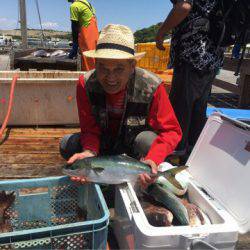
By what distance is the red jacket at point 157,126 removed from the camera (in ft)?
8.59

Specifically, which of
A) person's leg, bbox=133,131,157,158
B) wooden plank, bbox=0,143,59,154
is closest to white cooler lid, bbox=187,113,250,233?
person's leg, bbox=133,131,157,158

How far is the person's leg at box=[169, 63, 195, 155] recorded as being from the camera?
3.38 m

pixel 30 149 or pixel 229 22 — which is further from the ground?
pixel 229 22

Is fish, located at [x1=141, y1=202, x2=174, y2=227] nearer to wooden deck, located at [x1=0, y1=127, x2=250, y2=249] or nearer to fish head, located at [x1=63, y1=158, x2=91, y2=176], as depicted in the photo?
fish head, located at [x1=63, y1=158, x2=91, y2=176]

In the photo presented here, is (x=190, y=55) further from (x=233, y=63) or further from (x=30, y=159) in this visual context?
(x=233, y=63)

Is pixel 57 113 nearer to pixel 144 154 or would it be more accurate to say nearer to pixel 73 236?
pixel 144 154

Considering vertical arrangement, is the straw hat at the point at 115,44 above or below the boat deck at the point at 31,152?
above

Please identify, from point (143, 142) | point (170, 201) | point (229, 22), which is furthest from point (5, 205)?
point (229, 22)

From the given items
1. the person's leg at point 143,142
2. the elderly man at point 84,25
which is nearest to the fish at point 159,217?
the person's leg at point 143,142

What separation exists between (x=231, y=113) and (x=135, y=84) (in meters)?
1.90

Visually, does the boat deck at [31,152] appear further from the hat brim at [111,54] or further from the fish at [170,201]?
the hat brim at [111,54]

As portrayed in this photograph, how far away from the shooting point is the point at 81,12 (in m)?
6.75

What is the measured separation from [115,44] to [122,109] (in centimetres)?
61

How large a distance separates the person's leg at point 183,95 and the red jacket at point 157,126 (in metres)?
0.65
